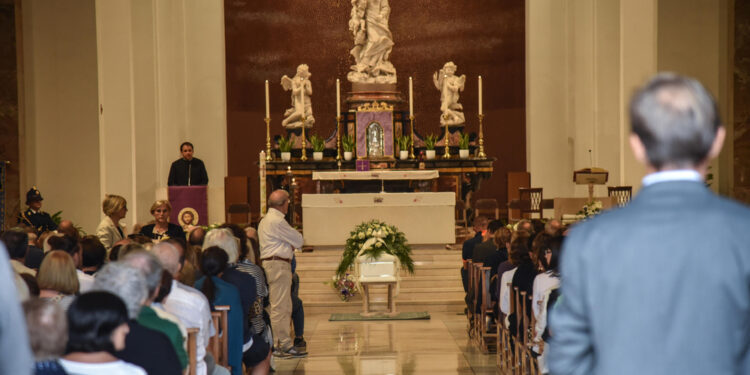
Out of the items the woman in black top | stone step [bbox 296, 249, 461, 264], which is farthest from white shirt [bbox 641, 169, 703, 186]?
stone step [bbox 296, 249, 461, 264]

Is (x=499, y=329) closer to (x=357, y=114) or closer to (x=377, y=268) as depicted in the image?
(x=377, y=268)

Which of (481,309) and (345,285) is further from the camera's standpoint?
(345,285)

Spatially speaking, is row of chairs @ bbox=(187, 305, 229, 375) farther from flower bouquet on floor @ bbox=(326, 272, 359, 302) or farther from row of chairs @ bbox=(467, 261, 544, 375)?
flower bouquet on floor @ bbox=(326, 272, 359, 302)


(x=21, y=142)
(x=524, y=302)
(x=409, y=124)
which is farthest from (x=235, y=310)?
(x=409, y=124)

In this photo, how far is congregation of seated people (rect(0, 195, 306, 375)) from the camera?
3.10m

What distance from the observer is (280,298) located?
355 inches

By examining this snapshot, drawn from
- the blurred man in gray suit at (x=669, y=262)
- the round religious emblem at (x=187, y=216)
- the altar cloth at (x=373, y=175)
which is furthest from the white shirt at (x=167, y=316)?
the altar cloth at (x=373, y=175)

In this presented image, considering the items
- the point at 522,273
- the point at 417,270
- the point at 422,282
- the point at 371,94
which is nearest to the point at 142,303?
the point at 522,273

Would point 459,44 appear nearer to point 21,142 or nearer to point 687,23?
point 687,23

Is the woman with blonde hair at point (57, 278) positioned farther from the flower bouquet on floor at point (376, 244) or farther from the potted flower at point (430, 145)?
the potted flower at point (430, 145)

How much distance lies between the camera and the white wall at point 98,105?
47.1 feet

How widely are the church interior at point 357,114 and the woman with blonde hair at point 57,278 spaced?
3901 millimetres

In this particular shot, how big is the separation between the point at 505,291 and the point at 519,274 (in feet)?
2.86

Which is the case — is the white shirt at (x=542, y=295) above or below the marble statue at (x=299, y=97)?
below
